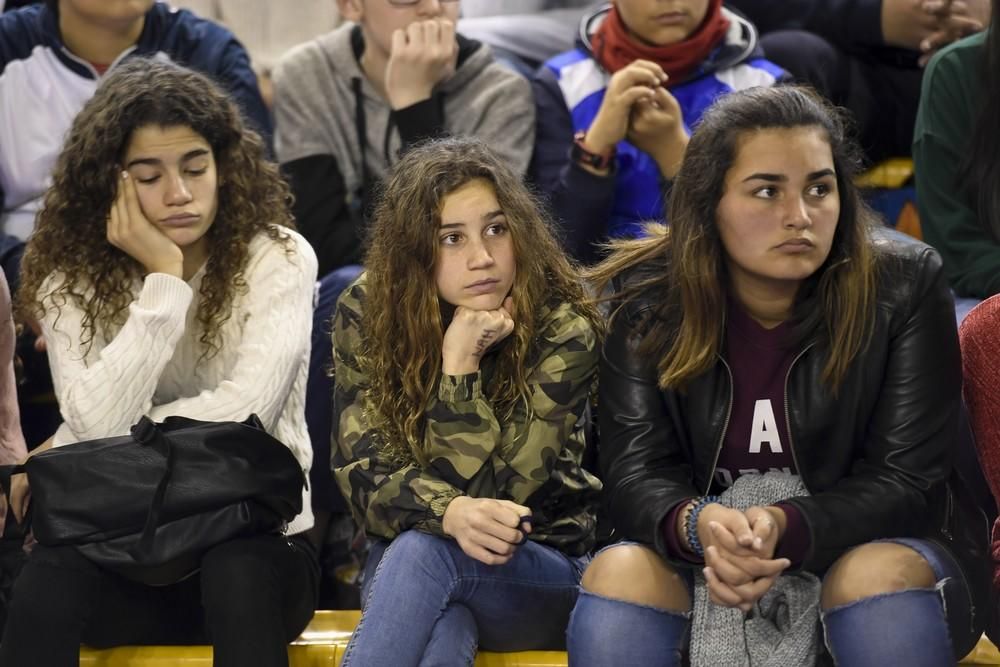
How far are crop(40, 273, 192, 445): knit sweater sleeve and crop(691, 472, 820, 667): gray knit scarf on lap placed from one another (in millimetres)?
925

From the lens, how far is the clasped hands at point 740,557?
1.80 meters

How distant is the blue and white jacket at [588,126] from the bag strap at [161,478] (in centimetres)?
101

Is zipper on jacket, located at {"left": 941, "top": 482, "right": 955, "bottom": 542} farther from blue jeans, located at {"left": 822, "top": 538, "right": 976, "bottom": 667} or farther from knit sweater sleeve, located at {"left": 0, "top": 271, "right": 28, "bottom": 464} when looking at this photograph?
knit sweater sleeve, located at {"left": 0, "top": 271, "right": 28, "bottom": 464}

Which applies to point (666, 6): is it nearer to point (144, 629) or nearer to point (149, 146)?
point (149, 146)

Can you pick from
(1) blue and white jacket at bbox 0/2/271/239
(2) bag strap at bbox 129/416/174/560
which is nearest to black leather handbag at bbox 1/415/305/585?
(2) bag strap at bbox 129/416/174/560

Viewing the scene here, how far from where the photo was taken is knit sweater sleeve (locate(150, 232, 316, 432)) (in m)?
2.21

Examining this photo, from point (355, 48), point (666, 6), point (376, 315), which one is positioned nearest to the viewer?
point (376, 315)

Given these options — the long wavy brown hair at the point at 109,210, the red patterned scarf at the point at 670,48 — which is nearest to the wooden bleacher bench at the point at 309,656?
the long wavy brown hair at the point at 109,210

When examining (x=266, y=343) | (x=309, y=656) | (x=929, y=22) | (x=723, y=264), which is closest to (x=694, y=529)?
(x=723, y=264)

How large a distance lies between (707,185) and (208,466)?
2.82 ft

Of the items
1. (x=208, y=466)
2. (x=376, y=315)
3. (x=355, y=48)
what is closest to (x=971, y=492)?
(x=376, y=315)

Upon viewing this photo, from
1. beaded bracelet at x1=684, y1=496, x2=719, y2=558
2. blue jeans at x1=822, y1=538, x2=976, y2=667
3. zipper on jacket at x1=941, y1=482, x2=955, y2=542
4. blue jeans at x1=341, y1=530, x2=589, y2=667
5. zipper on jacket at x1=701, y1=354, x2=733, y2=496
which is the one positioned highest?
zipper on jacket at x1=701, y1=354, x2=733, y2=496

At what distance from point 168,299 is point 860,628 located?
1179 millimetres

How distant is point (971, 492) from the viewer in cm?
213
